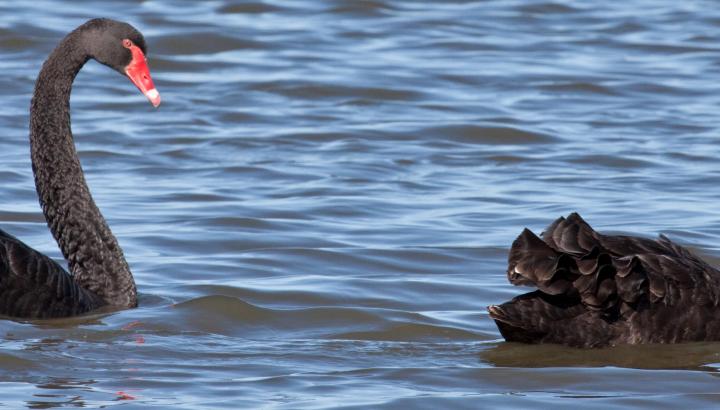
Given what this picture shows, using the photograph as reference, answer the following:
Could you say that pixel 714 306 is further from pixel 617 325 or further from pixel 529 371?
pixel 529 371

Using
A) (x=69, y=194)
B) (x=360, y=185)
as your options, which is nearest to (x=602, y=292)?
(x=69, y=194)

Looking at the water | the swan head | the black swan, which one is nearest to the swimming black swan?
the water

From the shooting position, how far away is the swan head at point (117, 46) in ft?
26.0

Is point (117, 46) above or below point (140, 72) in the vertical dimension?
above

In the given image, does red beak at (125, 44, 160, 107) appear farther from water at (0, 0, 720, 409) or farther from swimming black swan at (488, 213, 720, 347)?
swimming black swan at (488, 213, 720, 347)

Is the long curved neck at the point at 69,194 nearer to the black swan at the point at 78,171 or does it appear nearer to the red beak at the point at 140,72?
the black swan at the point at 78,171

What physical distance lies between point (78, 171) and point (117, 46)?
640mm

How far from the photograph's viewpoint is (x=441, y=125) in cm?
1331

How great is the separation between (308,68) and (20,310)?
8773 millimetres

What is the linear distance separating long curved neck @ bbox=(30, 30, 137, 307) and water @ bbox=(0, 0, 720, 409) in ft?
0.82

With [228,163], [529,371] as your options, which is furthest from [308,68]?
[529,371]

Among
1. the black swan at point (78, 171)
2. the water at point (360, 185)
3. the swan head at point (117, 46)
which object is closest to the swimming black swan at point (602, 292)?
the water at point (360, 185)

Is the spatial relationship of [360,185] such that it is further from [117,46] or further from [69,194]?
[69,194]

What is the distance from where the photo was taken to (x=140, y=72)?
8.10 metres
